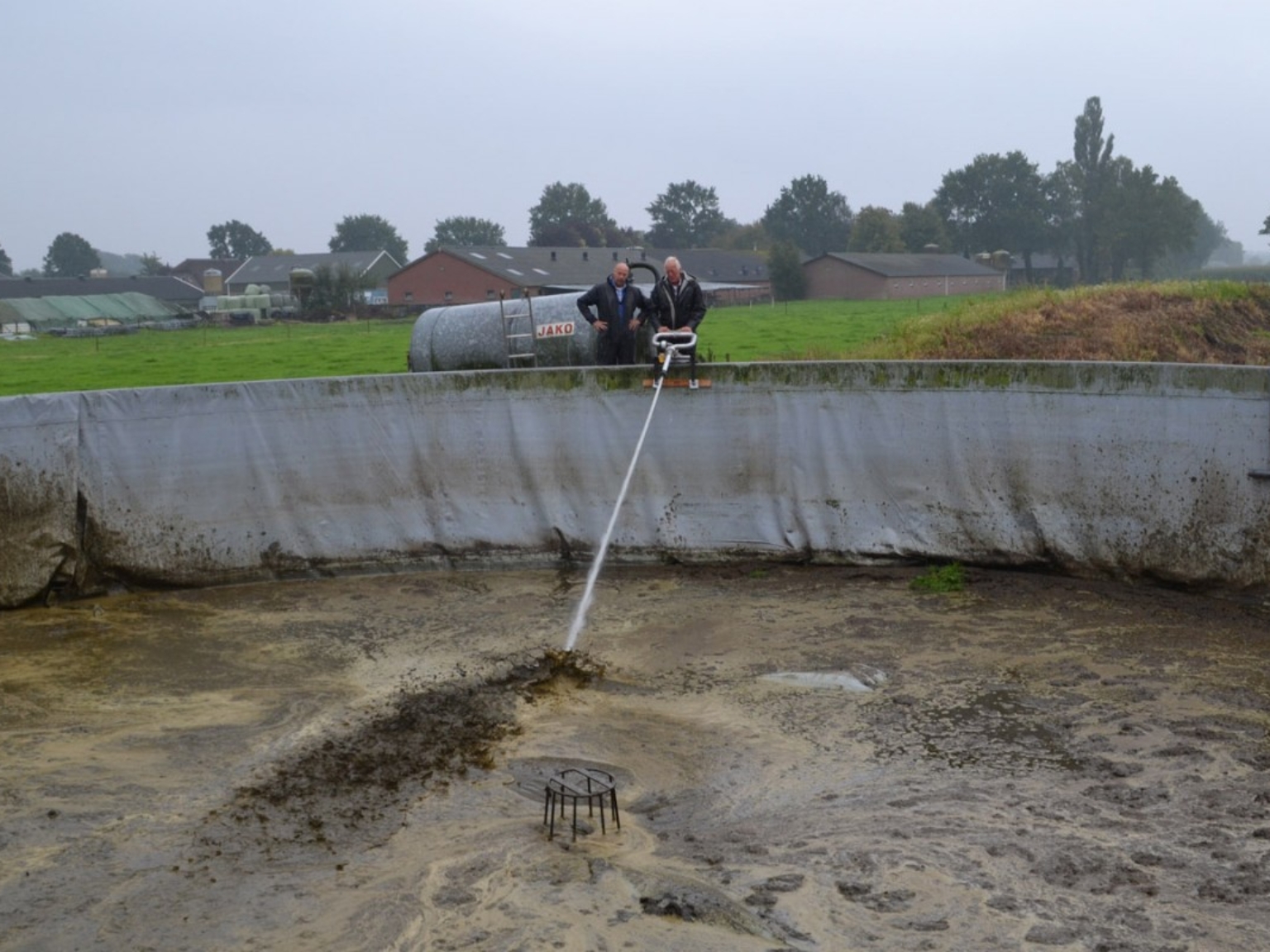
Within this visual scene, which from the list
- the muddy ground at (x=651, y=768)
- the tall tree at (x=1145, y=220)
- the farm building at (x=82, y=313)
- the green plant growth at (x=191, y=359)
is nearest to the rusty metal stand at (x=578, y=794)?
the muddy ground at (x=651, y=768)

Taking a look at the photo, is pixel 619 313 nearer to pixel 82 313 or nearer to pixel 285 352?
pixel 285 352

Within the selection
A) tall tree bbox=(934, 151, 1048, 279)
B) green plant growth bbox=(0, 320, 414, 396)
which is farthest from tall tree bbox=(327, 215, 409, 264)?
green plant growth bbox=(0, 320, 414, 396)

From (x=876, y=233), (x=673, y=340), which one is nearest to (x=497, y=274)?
(x=876, y=233)

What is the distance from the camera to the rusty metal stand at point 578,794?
20.8 feet

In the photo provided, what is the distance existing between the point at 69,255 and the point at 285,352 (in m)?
126

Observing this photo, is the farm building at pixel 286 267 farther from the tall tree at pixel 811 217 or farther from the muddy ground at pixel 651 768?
the muddy ground at pixel 651 768

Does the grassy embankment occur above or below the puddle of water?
above

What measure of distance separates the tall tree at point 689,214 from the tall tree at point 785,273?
47051mm

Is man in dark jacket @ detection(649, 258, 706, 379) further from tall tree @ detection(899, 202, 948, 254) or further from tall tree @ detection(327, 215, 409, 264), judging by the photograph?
tall tree @ detection(327, 215, 409, 264)

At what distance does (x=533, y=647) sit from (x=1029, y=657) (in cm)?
340

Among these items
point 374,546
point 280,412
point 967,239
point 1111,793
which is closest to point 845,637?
point 1111,793

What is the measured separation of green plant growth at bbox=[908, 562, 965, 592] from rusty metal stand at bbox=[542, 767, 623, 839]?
4.48 metres

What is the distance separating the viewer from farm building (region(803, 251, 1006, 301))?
209 feet

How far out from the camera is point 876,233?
275ft
